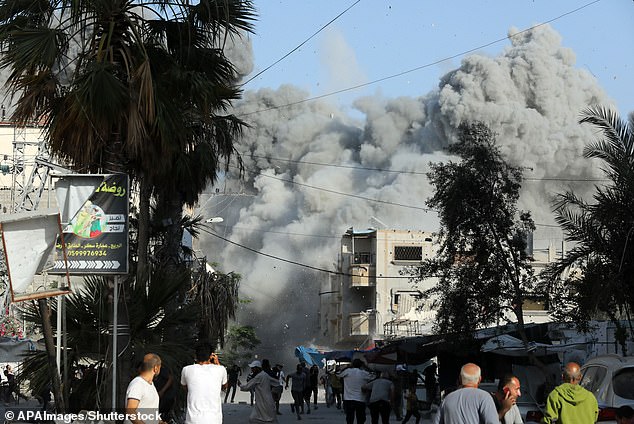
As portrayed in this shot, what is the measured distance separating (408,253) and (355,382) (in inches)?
2106

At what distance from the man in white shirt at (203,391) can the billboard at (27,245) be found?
1516 mm

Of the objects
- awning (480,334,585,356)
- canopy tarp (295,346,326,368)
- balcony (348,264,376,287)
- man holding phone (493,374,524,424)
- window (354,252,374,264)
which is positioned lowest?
canopy tarp (295,346,326,368)

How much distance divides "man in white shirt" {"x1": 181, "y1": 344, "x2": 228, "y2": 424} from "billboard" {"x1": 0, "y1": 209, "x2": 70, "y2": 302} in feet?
4.97

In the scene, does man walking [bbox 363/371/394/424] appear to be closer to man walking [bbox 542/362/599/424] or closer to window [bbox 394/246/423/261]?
man walking [bbox 542/362/599/424]

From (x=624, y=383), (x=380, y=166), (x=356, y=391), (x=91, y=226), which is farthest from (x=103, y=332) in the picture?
(x=380, y=166)

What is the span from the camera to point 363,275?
7094 cm

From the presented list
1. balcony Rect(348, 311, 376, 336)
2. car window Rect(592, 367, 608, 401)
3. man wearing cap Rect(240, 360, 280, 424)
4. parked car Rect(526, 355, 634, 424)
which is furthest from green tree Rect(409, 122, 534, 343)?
balcony Rect(348, 311, 376, 336)

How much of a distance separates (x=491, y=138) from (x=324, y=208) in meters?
79.4

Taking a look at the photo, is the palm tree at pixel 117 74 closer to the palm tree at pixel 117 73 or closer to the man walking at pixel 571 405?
the palm tree at pixel 117 73

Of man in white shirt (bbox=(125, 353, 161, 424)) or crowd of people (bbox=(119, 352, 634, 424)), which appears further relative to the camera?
man in white shirt (bbox=(125, 353, 161, 424))

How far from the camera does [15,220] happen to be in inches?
381

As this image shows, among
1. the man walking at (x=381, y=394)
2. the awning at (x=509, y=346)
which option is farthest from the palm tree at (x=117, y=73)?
the awning at (x=509, y=346)

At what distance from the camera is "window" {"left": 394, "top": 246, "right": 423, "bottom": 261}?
71.0m

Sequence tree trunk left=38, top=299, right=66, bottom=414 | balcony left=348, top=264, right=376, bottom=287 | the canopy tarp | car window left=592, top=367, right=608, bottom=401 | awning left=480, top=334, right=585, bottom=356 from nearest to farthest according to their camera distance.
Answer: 1. tree trunk left=38, top=299, right=66, bottom=414
2. car window left=592, top=367, right=608, bottom=401
3. awning left=480, top=334, right=585, bottom=356
4. the canopy tarp
5. balcony left=348, top=264, right=376, bottom=287
